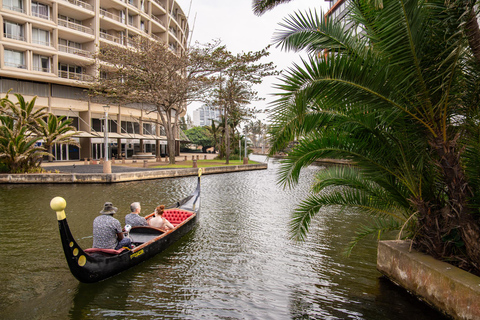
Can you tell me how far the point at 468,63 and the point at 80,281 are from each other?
7.15 metres

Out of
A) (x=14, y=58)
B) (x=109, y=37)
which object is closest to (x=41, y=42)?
(x=14, y=58)

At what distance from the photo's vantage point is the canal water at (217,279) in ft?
17.1

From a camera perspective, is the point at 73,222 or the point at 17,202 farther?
the point at 17,202

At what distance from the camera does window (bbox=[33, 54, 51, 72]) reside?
105ft

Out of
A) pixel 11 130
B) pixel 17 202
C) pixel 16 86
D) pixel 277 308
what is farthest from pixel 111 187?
pixel 16 86

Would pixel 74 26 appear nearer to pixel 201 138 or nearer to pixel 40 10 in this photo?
pixel 40 10

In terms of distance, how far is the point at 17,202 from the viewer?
1341 cm

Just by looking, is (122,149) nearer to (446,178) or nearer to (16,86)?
(16,86)

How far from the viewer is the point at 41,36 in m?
32.6

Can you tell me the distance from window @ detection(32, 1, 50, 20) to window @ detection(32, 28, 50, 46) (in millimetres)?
1411

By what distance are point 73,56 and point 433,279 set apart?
124ft

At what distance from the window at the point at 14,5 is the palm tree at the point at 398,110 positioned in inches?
1383

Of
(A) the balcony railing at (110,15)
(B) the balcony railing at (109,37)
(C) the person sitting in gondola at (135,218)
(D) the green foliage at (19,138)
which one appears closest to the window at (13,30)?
(B) the balcony railing at (109,37)

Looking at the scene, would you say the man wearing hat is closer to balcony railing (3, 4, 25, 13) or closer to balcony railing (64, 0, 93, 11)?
balcony railing (3, 4, 25, 13)
